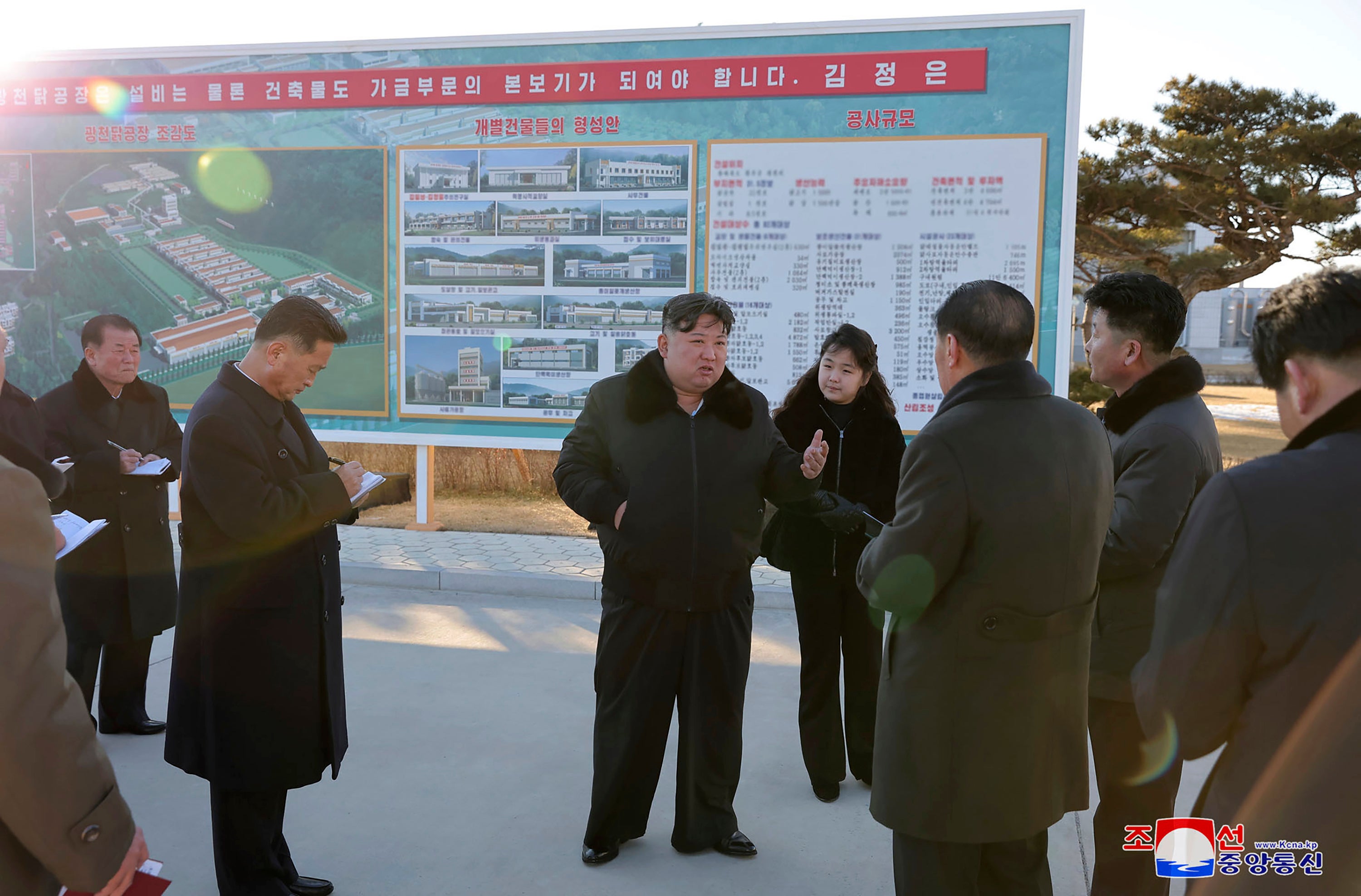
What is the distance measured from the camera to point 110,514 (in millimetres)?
4258

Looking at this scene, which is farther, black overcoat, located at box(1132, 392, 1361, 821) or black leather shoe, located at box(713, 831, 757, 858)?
black leather shoe, located at box(713, 831, 757, 858)

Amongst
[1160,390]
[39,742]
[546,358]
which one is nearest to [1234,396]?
[546,358]

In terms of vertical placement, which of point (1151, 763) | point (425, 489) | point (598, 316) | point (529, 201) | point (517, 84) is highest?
point (517, 84)

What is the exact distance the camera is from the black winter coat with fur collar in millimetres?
3156

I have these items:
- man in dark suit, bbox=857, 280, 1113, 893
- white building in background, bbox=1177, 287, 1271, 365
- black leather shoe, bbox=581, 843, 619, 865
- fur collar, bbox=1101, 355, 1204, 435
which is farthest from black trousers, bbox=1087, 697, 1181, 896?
white building in background, bbox=1177, 287, 1271, 365

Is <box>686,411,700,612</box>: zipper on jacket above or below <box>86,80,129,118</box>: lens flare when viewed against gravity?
below

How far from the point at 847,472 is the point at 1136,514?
137cm

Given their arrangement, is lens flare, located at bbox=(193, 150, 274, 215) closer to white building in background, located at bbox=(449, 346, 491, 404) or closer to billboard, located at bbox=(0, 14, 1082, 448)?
billboard, located at bbox=(0, 14, 1082, 448)

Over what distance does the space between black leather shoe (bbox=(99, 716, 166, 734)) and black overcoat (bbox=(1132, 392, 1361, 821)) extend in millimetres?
4243

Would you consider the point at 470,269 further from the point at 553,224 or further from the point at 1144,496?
the point at 1144,496

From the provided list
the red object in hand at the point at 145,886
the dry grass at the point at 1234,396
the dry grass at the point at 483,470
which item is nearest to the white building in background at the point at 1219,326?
the dry grass at the point at 1234,396

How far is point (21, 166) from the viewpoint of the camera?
8164 mm

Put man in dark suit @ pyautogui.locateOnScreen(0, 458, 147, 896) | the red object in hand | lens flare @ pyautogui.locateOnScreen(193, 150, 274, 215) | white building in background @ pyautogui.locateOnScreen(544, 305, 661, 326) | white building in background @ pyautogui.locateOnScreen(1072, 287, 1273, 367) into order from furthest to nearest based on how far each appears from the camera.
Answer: white building in background @ pyautogui.locateOnScreen(1072, 287, 1273, 367), lens flare @ pyautogui.locateOnScreen(193, 150, 274, 215), white building in background @ pyautogui.locateOnScreen(544, 305, 661, 326), the red object in hand, man in dark suit @ pyautogui.locateOnScreen(0, 458, 147, 896)

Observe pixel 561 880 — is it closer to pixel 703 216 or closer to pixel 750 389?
pixel 750 389
